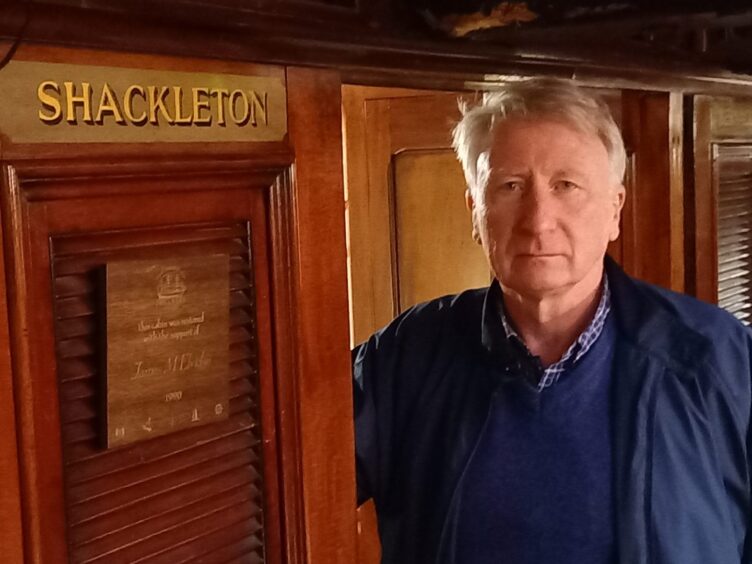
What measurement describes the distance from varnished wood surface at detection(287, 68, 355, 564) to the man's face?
0.24 m

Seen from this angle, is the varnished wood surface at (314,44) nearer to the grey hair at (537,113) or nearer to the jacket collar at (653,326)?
the grey hair at (537,113)

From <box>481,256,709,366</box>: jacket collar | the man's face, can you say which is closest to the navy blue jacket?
<box>481,256,709,366</box>: jacket collar

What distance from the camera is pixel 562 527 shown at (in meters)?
1.26

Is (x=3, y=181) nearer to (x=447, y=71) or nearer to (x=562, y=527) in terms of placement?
(x=447, y=71)

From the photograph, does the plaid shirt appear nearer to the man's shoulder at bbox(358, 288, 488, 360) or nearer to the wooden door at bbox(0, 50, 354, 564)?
the man's shoulder at bbox(358, 288, 488, 360)

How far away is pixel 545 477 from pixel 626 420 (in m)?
0.13

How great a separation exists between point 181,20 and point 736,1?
2.11 ft

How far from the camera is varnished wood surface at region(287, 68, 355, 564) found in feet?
3.75

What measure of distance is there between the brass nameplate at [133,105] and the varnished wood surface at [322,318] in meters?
0.05

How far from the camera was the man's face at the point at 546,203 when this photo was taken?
50.5 inches

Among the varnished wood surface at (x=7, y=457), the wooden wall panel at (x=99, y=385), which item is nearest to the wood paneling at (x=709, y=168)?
the wooden wall panel at (x=99, y=385)

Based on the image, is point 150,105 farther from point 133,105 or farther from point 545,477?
point 545,477

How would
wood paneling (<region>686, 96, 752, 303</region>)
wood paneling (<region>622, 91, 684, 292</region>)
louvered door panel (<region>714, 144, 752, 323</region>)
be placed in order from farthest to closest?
1. louvered door panel (<region>714, 144, 752, 323</region>)
2. wood paneling (<region>686, 96, 752, 303</region>)
3. wood paneling (<region>622, 91, 684, 292</region>)

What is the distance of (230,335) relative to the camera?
1.09m
